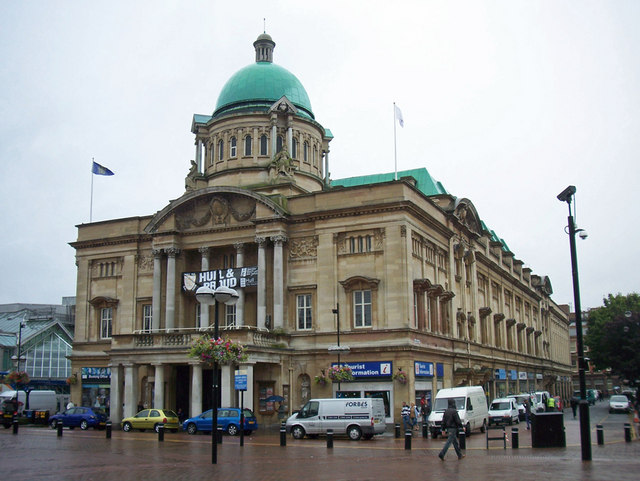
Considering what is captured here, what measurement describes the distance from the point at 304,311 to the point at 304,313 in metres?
0.14

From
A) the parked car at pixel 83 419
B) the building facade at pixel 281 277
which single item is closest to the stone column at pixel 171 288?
the building facade at pixel 281 277

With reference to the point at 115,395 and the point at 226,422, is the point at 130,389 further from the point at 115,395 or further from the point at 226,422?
the point at 226,422

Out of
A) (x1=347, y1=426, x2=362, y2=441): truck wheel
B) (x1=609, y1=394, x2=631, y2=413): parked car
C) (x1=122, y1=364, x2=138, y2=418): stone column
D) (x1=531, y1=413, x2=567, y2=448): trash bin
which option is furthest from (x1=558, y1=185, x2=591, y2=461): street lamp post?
(x1=609, y1=394, x2=631, y2=413): parked car

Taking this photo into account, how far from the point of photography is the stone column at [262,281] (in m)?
47.7

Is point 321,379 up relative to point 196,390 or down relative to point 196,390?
up

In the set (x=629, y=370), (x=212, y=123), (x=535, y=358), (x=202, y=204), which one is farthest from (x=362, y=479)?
(x=535, y=358)

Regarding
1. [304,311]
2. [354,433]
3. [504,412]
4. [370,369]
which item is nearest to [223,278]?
[304,311]

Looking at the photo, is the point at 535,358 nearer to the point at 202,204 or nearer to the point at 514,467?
the point at 202,204

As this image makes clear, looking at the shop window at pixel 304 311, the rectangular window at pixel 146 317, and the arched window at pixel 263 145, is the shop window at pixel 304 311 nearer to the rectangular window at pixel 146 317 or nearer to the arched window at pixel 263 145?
the rectangular window at pixel 146 317

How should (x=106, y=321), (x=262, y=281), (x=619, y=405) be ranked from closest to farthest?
(x=262, y=281)
(x=106, y=321)
(x=619, y=405)

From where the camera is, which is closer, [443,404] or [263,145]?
[443,404]

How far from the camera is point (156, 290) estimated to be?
172 ft

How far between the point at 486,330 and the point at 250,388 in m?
28.5

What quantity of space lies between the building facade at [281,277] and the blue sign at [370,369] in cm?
10
